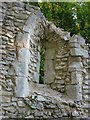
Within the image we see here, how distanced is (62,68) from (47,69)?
1.18 feet

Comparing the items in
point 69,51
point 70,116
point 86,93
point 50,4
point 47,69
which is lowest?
point 70,116

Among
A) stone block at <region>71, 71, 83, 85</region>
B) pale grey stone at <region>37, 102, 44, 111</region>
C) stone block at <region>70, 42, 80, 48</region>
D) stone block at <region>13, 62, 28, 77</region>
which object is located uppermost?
stone block at <region>70, 42, 80, 48</region>

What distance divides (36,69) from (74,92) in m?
0.96

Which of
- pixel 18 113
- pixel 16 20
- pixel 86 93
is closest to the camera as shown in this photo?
pixel 18 113

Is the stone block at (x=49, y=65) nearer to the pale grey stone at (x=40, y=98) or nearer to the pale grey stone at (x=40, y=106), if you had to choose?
the pale grey stone at (x=40, y=98)

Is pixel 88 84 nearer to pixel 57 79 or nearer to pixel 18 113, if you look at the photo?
pixel 57 79

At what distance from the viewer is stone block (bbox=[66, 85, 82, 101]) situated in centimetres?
566

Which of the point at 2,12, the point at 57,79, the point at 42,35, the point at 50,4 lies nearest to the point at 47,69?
the point at 57,79

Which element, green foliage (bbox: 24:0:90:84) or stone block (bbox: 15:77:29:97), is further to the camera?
green foliage (bbox: 24:0:90:84)

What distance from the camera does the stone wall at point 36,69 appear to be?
5.00m

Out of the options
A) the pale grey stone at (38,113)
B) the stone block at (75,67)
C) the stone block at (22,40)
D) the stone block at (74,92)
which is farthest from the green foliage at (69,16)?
the pale grey stone at (38,113)

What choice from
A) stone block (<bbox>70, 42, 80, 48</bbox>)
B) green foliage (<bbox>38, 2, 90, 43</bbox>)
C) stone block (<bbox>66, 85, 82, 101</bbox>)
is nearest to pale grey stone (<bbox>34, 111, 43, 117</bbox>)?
stone block (<bbox>66, 85, 82, 101</bbox>)

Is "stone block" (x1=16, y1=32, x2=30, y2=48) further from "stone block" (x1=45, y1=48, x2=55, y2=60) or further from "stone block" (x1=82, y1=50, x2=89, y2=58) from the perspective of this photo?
"stone block" (x1=82, y1=50, x2=89, y2=58)

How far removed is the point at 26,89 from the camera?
5141 mm
